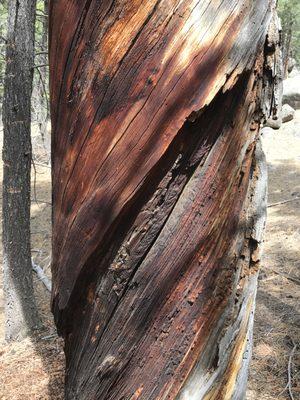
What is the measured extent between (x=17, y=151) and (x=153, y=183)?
12.6 ft

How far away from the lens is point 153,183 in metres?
1.23

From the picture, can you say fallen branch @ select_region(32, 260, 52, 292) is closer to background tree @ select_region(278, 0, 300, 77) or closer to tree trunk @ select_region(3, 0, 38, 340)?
tree trunk @ select_region(3, 0, 38, 340)

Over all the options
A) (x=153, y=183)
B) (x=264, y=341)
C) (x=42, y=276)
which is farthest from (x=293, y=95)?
(x=153, y=183)

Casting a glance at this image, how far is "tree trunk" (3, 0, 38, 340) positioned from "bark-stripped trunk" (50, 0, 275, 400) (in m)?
3.51

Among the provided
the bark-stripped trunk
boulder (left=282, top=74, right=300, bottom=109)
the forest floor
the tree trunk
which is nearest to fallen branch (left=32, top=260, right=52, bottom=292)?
the forest floor

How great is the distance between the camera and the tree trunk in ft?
15.2

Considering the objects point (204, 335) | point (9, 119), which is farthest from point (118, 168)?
point (9, 119)

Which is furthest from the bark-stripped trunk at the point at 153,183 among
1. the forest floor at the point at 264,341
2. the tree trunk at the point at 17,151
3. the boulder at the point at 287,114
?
the boulder at the point at 287,114

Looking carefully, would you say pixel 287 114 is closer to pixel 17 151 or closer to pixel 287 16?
pixel 17 151

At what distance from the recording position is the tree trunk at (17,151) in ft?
15.2

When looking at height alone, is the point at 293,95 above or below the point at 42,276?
above

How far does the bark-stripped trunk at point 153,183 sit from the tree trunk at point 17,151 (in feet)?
11.5

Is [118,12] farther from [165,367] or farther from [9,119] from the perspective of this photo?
[9,119]

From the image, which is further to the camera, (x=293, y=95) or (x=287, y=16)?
(x=287, y=16)
